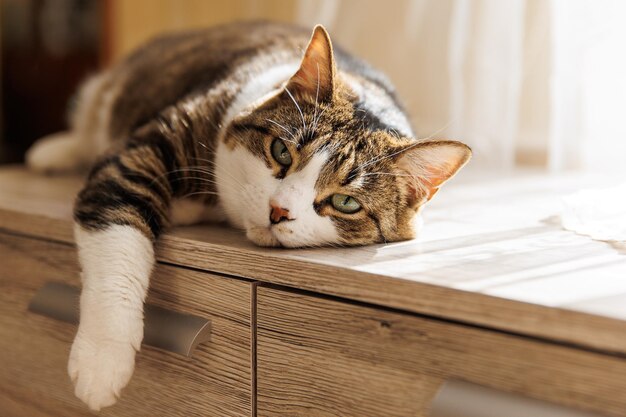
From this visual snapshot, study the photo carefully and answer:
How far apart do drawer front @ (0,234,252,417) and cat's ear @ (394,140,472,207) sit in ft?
0.86

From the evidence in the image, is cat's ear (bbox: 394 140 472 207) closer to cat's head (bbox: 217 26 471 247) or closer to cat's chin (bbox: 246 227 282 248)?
cat's head (bbox: 217 26 471 247)

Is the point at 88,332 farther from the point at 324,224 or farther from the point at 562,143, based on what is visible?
the point at 562,143

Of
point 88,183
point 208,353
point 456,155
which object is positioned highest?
point 456,155

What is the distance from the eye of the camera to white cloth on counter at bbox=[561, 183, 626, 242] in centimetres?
88

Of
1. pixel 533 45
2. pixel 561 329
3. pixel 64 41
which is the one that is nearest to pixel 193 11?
pixel 64 41

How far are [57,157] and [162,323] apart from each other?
2.52 feet

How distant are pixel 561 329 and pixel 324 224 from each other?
34 centimetres

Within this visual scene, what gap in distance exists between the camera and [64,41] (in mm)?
2307

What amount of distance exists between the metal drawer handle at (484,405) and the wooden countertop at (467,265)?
0.20ft

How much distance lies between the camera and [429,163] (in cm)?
88

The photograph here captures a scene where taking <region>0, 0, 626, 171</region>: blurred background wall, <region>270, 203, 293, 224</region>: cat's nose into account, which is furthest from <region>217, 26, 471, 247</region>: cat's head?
<region>0, 0, 626, 171</region>: blurred background wall

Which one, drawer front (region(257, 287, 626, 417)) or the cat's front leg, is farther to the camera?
the cat's front leg

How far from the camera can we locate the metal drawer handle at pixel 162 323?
836 millimetres

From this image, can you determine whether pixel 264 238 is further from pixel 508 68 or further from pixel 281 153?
pixel 508 68
